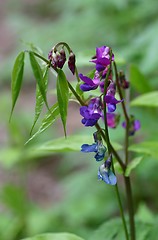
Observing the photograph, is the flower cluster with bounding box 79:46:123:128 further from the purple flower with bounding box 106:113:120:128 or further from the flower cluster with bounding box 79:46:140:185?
the purple flower with bounding box 106:113:120:128

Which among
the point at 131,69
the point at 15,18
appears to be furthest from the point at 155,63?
the point at 15,18

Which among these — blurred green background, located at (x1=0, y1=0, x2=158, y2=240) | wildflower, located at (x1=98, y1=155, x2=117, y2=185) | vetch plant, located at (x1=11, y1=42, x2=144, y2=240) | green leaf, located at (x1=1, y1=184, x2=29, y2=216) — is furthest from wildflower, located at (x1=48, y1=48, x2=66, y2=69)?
green leaf, located at (x1=1, y1=184, x2=29, y2=216)

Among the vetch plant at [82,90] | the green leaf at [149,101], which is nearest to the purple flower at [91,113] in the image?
the vetch plant at [82,90]

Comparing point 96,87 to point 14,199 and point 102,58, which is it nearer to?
point 102,58

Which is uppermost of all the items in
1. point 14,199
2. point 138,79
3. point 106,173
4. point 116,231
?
point 138,79

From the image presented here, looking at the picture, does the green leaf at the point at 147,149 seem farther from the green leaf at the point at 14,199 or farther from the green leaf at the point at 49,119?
the green leaf at the point at 14,199

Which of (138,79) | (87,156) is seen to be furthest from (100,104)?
(87,156)

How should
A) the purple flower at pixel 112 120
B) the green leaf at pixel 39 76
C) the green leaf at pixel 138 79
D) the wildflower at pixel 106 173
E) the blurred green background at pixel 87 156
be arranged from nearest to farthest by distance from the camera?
the green leaf at pixel 39 76, the wildflower at pixel 106 173, the purple flower at pixel 112 120, the green leaf at pixel 138 79, the blurred green background at pixel 87 156
